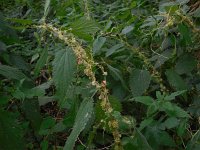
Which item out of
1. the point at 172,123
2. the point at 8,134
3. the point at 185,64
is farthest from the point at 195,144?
the point at 8,134

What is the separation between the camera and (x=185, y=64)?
1533 mm

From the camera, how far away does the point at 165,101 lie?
125 centimetres

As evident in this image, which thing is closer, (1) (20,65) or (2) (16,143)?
(2) (16,143)

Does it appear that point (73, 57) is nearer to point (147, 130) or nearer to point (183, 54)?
point (147, 130)

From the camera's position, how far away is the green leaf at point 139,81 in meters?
1.42

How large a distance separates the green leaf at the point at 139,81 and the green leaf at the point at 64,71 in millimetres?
479

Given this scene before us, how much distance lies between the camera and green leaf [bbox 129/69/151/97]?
1420 mm

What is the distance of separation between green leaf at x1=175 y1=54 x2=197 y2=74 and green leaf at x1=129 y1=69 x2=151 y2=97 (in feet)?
0.55

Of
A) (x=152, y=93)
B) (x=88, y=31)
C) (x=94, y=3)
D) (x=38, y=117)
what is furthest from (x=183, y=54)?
(x=94, y=3)

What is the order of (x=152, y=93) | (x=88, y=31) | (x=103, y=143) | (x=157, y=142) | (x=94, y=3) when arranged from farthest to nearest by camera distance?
(x=94, y=3) → (x=152, y=93) → (x=103, y=143) → (x=157, y=142) → (x=88, y=31)

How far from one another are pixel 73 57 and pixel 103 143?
2.03 feet

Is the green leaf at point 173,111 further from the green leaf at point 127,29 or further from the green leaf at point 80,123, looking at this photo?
the green leaf at point 127,29

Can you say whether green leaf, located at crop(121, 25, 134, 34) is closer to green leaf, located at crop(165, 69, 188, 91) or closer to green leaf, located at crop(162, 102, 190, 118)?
green leaf, located at crop(165, 69, 188, 91)

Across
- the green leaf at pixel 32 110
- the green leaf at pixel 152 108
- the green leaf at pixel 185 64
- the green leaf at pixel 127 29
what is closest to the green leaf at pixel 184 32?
the green leaf at pixel 185 64
